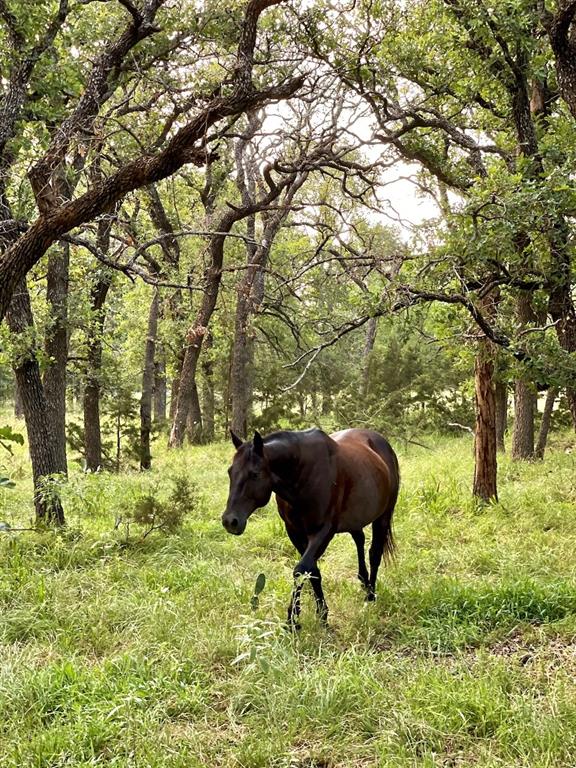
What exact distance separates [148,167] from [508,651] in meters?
5.13

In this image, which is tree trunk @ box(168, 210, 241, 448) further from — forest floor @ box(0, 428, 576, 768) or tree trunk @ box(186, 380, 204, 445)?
forest floor @ box(0, 428, 576, 768)

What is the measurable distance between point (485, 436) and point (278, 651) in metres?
6.51

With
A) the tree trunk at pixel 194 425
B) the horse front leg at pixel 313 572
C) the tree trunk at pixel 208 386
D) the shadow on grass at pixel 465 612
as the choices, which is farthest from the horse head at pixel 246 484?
the tree trunk at pixel 208 386

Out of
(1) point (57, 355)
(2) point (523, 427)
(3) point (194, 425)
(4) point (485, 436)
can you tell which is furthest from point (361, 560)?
(3) point (194, 425)

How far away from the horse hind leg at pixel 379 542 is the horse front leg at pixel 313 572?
1.01 metres

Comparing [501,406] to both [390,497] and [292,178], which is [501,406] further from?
[390,497]

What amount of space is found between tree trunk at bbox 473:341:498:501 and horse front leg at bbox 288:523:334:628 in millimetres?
4871

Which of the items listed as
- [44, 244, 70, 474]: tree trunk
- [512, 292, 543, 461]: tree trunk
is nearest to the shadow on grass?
[44, 244, 70, 474]: tree trunk

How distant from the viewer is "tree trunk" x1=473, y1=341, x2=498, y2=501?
388 inches

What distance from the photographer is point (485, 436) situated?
998 centimetres

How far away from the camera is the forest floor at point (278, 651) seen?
11.8 feet

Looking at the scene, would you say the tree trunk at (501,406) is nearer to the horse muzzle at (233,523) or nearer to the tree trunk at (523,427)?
the tree trunk at (523,427)

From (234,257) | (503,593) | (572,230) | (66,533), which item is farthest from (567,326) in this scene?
(234,257)

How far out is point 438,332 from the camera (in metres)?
10.8
